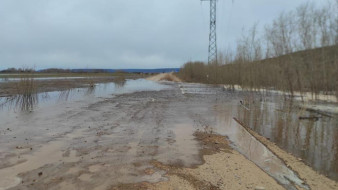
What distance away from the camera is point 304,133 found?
9.30 meters

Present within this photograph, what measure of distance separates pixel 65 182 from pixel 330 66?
1314cm

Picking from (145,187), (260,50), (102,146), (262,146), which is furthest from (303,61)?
(145,187)

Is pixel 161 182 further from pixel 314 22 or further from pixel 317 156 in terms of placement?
pixel 314 22

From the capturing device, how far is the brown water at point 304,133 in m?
6.51

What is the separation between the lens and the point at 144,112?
13.2 m

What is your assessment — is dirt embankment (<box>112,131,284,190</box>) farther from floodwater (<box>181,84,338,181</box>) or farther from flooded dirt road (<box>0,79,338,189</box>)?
floodwater (<box>181,84,338,181</box>)

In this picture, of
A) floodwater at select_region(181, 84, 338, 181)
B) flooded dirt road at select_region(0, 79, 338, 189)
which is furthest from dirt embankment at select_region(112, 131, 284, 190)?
floodwater at select_region(181, 84, 338, 181)

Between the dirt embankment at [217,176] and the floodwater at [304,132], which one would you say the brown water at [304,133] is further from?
the dirt embankment at [217,176]

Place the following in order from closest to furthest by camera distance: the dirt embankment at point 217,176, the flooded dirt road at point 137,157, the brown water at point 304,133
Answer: the dirt embankment at point 217,176 → the flooded dirt road at point 137,157 → the brown water at point 304,133

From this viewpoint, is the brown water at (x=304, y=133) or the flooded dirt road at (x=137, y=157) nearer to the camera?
the flooded dirt road at (x=137, y=157)

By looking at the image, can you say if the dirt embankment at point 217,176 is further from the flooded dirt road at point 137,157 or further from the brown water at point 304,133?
the brown water at point 304,133

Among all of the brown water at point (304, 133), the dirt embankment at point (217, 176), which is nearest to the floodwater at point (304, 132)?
the brown water at point (304, 133)

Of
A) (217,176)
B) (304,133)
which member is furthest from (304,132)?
(217,176)

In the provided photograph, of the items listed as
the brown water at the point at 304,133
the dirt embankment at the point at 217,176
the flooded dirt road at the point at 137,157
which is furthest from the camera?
the brown water at the point at 304,133
